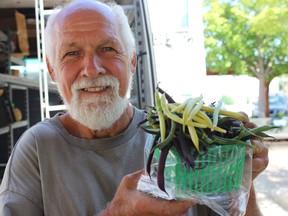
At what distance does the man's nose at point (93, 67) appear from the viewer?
1365 mm

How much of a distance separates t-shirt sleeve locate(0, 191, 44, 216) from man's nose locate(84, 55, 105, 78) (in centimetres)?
50

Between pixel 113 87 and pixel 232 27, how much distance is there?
953cm

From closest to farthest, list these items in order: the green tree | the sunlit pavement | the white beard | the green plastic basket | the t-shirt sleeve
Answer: the green plastic basket → the t-shirt sleeve → the white beard → the sunlit pavement → the green tree

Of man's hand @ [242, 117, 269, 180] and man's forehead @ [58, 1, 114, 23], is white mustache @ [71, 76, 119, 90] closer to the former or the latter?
man's forehead @ [58, 1, 114, 23]

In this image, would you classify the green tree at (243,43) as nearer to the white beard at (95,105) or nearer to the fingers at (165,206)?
the white beard at (95,105)

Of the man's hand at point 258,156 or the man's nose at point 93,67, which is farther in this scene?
the man's nose at point 93,67

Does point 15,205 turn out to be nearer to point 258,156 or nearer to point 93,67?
point 93,67

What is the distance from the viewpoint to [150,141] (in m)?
1.06

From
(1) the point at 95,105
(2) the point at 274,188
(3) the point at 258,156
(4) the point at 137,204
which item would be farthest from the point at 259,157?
(2) the point at 274,188

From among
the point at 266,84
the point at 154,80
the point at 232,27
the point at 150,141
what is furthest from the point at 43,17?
the point at 266,84

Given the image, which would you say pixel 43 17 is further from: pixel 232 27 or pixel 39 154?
pixel 232 27

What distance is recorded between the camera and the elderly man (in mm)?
1348

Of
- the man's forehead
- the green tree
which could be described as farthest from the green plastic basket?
the green tree

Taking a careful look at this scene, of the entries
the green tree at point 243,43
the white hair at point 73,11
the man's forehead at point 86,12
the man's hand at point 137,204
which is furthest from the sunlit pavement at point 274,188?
the man's hand at point 137,204
